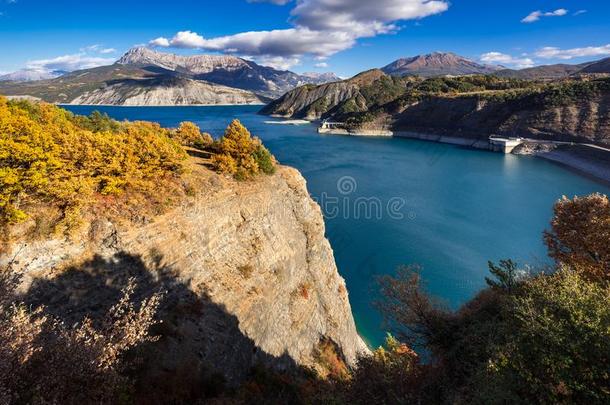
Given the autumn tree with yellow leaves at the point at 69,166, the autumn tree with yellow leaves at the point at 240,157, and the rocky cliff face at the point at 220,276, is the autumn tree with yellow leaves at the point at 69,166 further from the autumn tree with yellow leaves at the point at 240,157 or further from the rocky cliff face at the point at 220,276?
the autumn tree with yellow leaves at the point at 240,157

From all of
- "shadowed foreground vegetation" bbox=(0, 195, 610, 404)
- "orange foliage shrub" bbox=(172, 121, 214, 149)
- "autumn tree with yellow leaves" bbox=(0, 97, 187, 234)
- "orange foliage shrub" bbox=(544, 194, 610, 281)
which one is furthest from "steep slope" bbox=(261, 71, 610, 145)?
"autumn tree with yellow leaves" bbox=(0, 97, 187, 234)

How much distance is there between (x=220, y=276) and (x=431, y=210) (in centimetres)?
4974

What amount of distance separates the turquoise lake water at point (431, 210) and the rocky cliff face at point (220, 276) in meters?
10.4

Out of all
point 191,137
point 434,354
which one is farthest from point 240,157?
point 434,354

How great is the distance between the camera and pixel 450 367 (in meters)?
16.1

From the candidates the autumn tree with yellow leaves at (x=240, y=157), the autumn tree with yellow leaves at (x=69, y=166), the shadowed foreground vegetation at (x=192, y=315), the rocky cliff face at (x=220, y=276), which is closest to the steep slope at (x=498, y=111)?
the shadowed foreground vegetation at (x=192, y=315)

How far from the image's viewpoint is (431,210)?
2391 inches

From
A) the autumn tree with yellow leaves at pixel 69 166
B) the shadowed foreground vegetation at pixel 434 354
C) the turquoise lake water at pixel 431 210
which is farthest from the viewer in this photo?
the turquoise lake water at pixel 431 210

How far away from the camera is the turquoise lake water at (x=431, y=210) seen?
39656 mm

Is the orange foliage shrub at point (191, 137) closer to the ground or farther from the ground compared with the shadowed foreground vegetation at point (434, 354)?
farther from the ground

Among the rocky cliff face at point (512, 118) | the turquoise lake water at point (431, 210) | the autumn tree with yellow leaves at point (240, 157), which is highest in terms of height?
the rocky cliff face at point (512, 118)

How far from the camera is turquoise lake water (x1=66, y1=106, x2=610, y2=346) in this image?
1561 inches

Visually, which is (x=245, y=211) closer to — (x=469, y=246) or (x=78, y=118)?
(x=78, y=118)

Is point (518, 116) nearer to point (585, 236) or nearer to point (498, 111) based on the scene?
point (498, 111)
